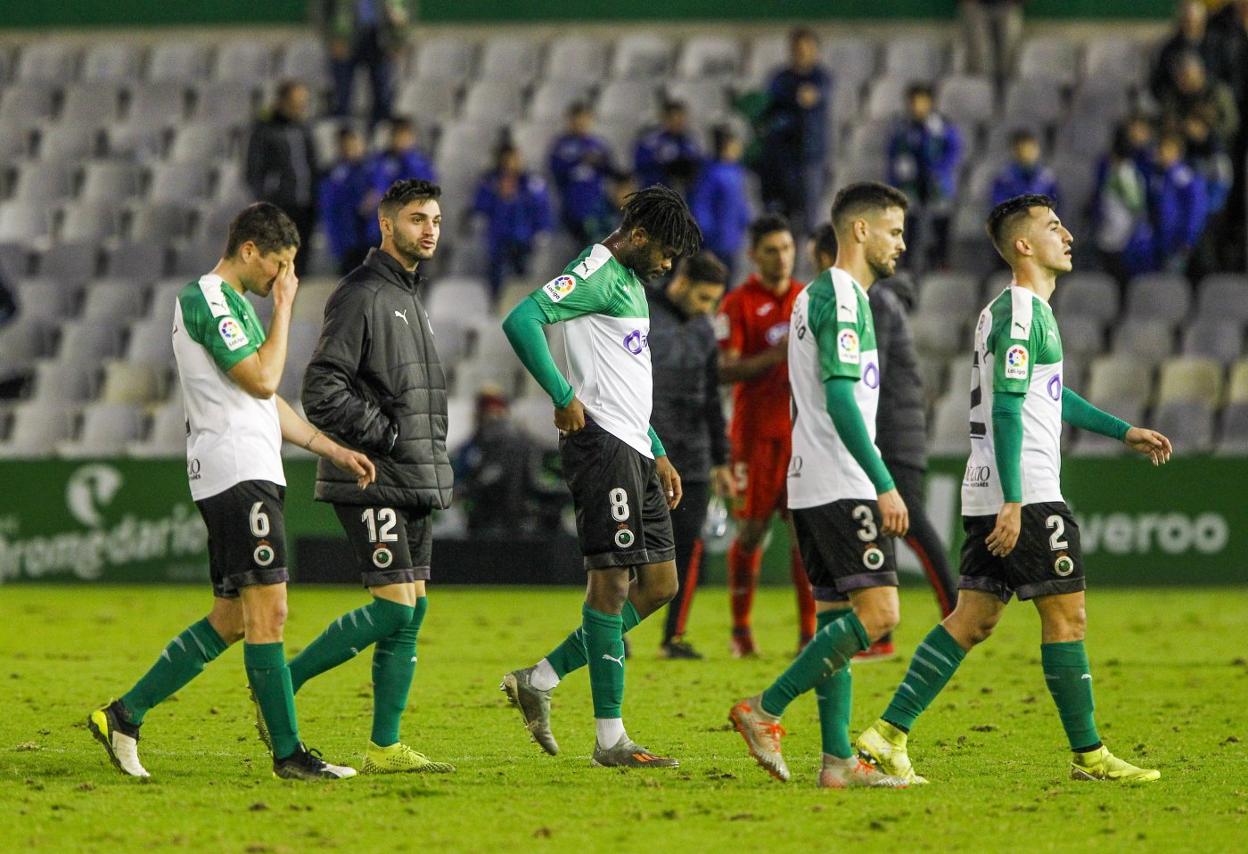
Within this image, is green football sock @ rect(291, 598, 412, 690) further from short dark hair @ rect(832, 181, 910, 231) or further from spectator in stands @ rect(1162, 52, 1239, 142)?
spectator in stands @ rect(1162, 52, 1239, 142)

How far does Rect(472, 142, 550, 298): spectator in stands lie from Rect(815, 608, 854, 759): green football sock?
13006 mm

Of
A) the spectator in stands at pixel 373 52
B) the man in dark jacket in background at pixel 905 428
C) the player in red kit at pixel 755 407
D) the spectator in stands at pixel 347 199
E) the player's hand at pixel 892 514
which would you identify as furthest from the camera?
the spectator in stands at pixel 373 52

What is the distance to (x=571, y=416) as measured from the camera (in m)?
6.93

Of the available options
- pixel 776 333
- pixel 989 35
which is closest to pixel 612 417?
pixel 776 333

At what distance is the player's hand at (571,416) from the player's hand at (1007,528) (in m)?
1.52

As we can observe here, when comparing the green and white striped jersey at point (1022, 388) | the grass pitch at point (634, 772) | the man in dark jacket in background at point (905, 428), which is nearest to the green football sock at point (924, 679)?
the grass pitch at point (634, 772)

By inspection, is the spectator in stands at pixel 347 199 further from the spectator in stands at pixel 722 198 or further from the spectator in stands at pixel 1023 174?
the spectator in stands at pixel 1023 174

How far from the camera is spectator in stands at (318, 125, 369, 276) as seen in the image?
19.2 meters

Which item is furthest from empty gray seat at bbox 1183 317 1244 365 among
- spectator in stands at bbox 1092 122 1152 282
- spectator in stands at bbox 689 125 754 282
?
spectator in stands at bbox 689 125 754 282

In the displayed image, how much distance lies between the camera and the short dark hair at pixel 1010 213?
7.01 m

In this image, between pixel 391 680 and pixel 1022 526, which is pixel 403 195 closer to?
pixel 391 680

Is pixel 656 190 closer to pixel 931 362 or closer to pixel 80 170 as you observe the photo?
pixel 931 362

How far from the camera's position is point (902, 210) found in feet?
22.7

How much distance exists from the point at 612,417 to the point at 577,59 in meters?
16.4
